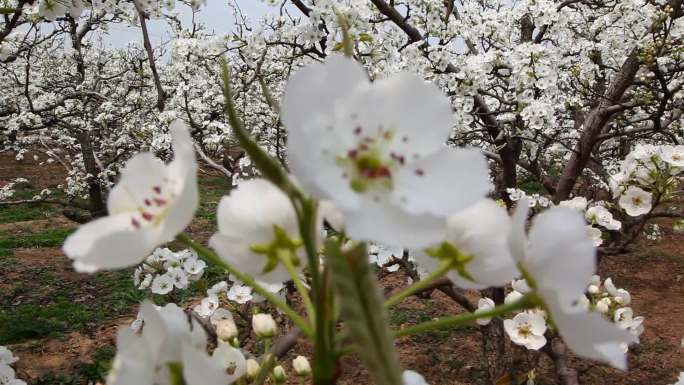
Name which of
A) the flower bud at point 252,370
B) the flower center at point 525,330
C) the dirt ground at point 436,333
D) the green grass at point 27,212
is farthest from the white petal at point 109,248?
the green grass at point 27,212

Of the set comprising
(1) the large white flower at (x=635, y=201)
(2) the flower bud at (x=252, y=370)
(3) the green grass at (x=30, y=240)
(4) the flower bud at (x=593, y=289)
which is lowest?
(2) the flower bud at (x=252, y=370)

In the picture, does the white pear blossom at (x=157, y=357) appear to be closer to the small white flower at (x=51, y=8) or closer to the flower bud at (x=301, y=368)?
the flower bud at (x=301, y=368)

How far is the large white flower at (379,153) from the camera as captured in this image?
1.70 feet

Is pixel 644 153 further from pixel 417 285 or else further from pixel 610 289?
pixel 417 285

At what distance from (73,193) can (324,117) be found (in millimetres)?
8345

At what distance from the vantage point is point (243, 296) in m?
2.47

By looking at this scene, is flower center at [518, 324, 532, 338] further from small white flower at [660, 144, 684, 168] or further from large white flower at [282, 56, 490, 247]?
large white flower at [282, 56, 490, 247]

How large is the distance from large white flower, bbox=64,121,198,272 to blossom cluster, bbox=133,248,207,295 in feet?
5.85

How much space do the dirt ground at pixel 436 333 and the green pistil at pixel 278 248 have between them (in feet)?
10.4

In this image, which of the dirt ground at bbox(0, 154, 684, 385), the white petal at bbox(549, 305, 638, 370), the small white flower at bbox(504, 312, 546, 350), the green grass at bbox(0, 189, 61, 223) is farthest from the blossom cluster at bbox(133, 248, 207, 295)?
the green grass at bbox(0, 189, 61, 223)

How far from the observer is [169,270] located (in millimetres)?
2408

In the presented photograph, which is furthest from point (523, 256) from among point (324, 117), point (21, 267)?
point (21, 267)

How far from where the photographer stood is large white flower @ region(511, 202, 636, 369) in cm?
54

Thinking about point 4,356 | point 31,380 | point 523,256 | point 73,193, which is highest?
point 73,193
